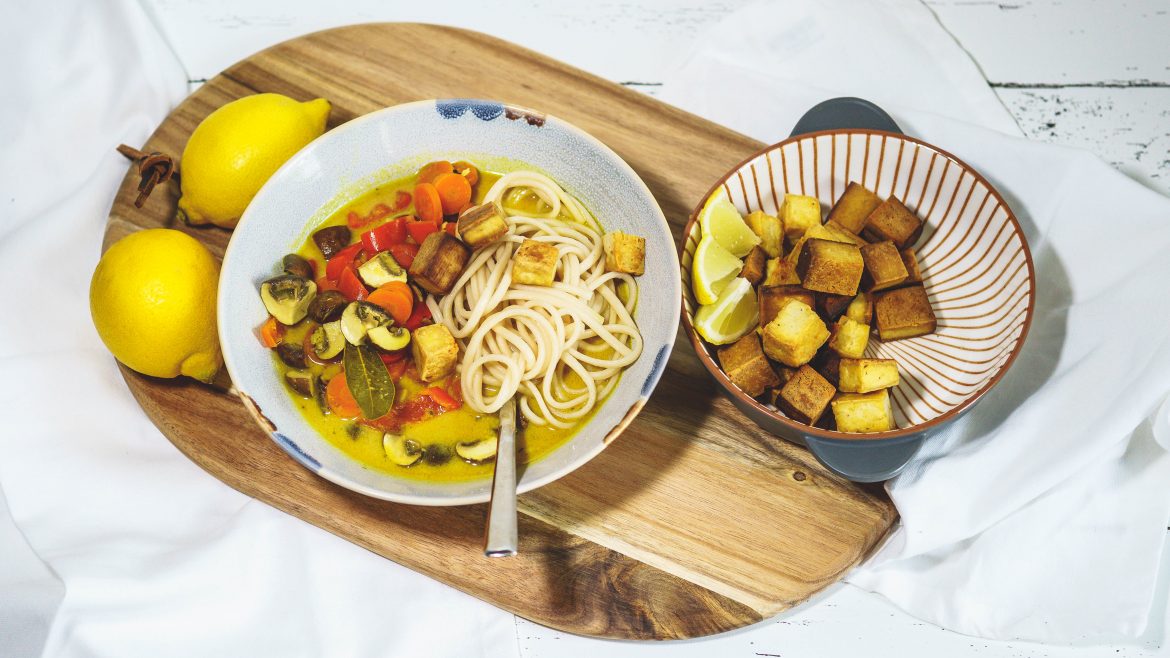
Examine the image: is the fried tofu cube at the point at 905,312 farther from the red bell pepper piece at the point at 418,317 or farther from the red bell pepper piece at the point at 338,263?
the red bell pepper piece at the point at 338,263

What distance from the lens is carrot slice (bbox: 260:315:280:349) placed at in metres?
3.11

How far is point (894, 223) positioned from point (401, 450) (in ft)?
6.09

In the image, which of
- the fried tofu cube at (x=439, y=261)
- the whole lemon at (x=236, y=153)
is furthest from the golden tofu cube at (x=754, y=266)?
the whole lemon at (x=236, y=153)

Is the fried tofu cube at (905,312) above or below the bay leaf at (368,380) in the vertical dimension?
above

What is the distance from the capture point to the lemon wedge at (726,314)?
2967mm

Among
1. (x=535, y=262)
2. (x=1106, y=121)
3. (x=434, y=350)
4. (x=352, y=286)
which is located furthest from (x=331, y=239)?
(x=1106, y=121)

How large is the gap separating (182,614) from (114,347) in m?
0.93

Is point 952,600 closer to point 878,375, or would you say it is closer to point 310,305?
point 878,375

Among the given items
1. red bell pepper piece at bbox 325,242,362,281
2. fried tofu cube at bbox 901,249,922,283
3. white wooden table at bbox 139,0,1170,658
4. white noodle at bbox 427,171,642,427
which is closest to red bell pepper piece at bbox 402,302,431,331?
white noodle at bbox 427,171,642,427

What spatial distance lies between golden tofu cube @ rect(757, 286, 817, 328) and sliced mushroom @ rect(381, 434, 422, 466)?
122cm

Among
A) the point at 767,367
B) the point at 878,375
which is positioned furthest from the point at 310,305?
the point at 878,375

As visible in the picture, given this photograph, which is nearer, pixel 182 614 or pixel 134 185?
pixel 182 614

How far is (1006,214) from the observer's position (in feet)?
10.1

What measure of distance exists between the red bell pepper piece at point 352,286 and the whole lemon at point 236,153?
19.0 inches
